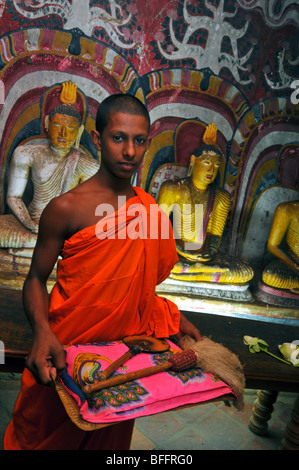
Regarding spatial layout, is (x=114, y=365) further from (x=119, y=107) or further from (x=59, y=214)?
(x=119, y=107)

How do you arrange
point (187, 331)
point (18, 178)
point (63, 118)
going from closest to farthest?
point (187, 331)
point (63, 118)
point (18, 178)

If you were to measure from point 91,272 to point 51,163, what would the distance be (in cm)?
309

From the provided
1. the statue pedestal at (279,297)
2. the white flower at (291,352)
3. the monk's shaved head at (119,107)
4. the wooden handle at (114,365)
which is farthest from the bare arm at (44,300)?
the statue pedestal at (279,297)

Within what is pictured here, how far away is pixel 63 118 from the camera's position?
4.22 meters

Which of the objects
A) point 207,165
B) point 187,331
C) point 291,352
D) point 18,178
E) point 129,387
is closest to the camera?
point 129,387

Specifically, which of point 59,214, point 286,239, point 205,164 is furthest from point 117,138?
point 286,239

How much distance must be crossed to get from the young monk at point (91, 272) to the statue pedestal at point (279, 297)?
10.00ft

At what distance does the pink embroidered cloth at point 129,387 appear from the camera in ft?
4.17

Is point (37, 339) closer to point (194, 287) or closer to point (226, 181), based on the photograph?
point (194, 287)

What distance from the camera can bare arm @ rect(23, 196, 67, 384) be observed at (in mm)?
1422

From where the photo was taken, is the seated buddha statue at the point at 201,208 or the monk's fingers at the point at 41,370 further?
the seated buddha statue at the point at 201,208

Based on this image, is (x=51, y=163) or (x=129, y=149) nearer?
(x=129, y=149)

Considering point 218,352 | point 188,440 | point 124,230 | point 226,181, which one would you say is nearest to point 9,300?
point 124,230

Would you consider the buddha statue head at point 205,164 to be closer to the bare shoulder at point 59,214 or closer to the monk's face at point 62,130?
the monk's face at point 62,130
